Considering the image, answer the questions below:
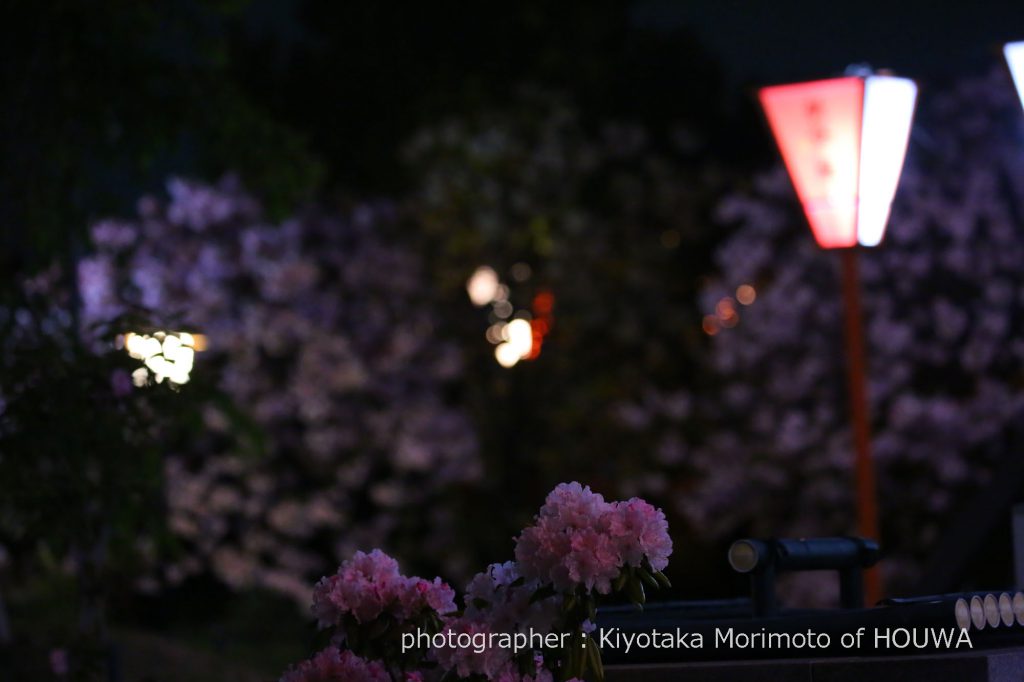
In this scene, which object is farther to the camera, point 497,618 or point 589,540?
point 497,618

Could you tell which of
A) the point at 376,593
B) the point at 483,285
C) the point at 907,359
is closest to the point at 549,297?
the point at 483,285

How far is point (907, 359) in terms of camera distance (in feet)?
63.7

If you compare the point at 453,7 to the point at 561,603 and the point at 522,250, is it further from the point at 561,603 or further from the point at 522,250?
the point at 561,603

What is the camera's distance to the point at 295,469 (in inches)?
911

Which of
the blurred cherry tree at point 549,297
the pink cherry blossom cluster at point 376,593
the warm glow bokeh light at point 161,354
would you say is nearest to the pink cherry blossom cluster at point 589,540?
the pink cherry blossom cluster at point 376,593

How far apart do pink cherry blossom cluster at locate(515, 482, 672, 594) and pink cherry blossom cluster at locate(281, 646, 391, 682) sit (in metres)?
0.57

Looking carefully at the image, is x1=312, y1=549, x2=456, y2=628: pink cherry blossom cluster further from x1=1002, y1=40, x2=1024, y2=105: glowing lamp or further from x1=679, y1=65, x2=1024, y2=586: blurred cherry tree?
x1=679, y1=65, x2=1024, y2=586: blurred cherry tree

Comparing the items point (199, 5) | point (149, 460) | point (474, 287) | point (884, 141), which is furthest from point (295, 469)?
point (884, 141)

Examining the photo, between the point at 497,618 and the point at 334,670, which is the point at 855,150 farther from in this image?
the point at 334,670

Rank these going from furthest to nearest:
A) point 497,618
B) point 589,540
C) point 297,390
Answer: point 297,390, point 497,618, point 589,540

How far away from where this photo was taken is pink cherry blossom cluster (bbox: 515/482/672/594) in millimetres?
4523

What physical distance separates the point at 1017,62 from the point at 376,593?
10.7ft

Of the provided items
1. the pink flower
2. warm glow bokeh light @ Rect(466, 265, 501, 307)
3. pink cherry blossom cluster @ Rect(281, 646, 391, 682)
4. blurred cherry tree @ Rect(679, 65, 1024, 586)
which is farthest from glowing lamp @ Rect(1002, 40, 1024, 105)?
warm glow bokeh light @ Rect(466, 265, 501, 307)

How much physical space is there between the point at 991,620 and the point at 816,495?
1479 centimetres
